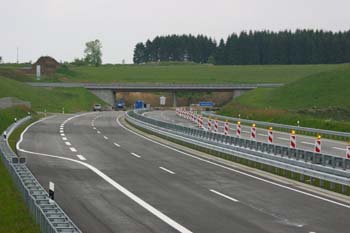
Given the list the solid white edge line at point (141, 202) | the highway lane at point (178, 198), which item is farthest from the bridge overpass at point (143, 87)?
the solid white edge line at point (141, 202)

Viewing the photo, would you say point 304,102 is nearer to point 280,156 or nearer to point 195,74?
point 280,156

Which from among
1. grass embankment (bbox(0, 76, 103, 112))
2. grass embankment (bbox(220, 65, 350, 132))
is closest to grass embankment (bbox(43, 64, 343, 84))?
grass embankment (bbox(0, 76, 103, 112))

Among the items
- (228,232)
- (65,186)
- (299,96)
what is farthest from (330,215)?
(299,96)

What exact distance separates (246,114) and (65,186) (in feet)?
196

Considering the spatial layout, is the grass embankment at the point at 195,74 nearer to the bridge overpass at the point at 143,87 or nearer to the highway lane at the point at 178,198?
the bridge overpass at the point at 143,87

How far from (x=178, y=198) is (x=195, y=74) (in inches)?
6313

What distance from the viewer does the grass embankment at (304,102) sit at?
7394 cm

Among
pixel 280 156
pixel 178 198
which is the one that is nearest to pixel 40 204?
pixel 178 198

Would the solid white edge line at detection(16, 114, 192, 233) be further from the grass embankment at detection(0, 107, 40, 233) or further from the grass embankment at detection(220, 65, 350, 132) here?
the grass embankment at detection(220, 65, 350, 132)

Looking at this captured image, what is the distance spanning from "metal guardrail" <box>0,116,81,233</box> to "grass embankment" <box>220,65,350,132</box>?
41.7 m

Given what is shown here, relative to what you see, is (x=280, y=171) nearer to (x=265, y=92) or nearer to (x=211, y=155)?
(x=211, y=155)

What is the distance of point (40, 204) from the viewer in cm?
1580

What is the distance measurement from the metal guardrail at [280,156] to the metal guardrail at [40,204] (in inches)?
357

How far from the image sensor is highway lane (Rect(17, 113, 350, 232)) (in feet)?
54.3
